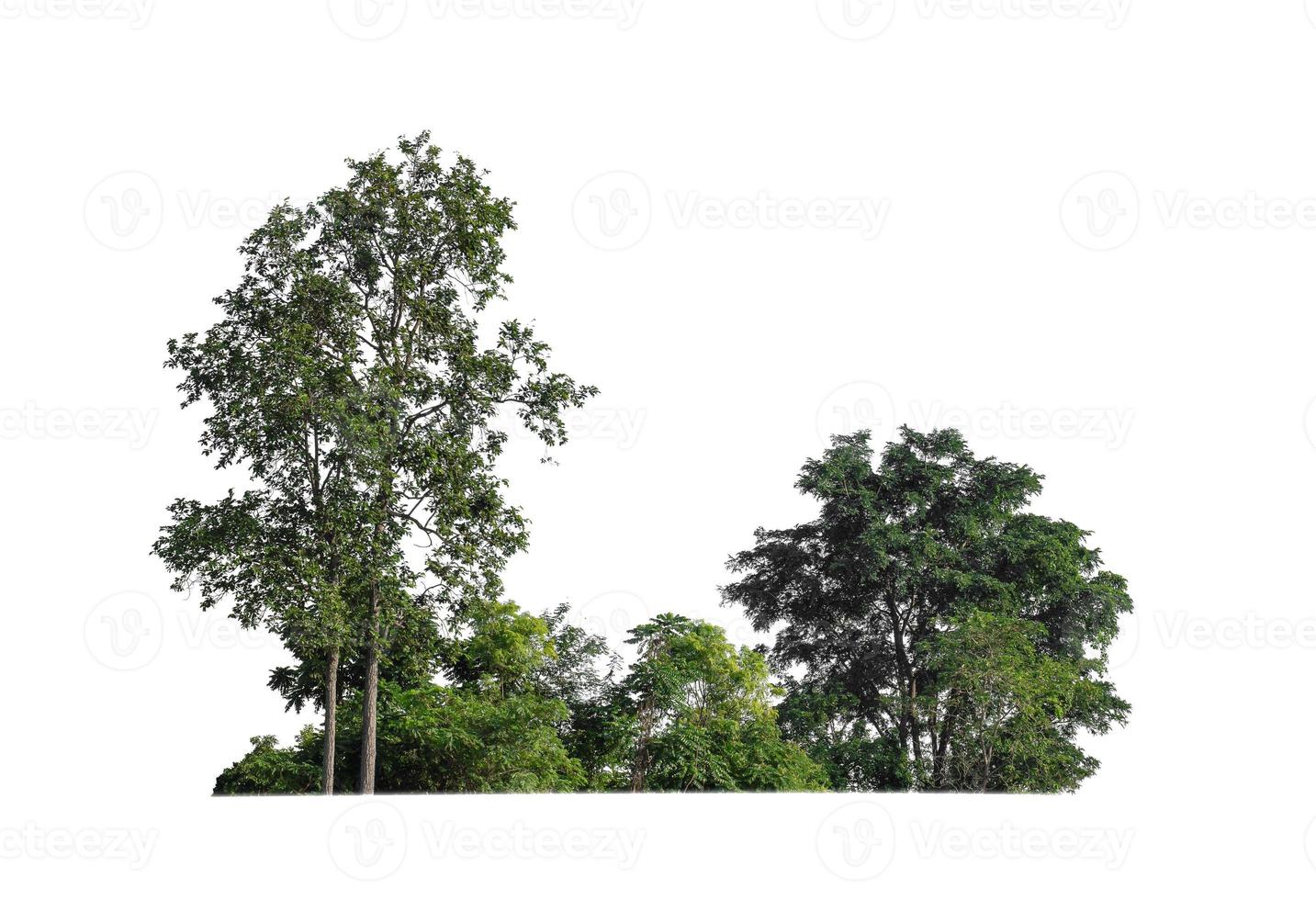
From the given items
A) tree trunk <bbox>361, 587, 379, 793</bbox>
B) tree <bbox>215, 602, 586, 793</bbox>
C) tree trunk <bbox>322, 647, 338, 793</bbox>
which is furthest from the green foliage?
tree trunk <bbox>361, 587, 379, 793</bbox>

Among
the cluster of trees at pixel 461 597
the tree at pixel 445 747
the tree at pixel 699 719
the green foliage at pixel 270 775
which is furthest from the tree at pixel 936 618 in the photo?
the green foliage at pixel 270 775

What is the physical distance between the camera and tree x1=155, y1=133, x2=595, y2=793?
1219 centimetres

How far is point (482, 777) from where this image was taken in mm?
13953

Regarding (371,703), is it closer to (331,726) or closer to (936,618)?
(331,726)

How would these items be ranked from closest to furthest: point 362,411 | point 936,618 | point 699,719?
point 362,411 < point 699,719 < point 936,618

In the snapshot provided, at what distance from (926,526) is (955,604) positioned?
5.05ft

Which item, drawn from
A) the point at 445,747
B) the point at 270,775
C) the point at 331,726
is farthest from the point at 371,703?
the point at 270,775

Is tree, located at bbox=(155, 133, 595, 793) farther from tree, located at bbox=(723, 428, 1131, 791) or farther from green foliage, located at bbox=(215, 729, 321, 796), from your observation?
tree, located at bbox=(723, 428, 1131, 791)

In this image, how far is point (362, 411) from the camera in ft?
40.2

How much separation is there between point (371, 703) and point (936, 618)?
11.1 metres

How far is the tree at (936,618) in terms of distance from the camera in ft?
60.0

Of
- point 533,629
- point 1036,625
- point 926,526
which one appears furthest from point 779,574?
point 533,629

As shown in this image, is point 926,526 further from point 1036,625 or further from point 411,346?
point 411,346

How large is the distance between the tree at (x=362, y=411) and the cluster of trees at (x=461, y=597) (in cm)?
3
